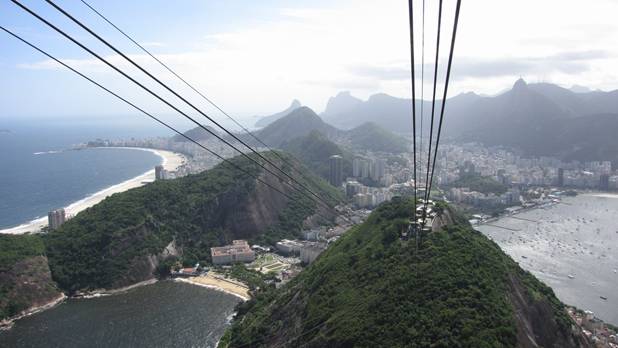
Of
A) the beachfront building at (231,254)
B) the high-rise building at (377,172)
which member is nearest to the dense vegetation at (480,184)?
the high-rise building at (377,172)

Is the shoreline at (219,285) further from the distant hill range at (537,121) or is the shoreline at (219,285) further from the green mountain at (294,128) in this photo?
the green mountain at (294,128)

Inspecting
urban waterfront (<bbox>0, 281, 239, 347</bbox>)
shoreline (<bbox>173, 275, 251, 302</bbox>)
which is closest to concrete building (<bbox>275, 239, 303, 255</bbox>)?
shoreline (<bbox>173, 275, 251, 302</bbox>)

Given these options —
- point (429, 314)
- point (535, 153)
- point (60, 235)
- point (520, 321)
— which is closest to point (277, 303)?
point (429, 314)

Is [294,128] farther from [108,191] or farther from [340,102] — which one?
[340,102]

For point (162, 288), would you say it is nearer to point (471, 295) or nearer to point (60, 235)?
point (60, 235)

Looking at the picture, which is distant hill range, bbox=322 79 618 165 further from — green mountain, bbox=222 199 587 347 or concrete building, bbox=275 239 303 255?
green mountain, bbox=222 199 587 347
